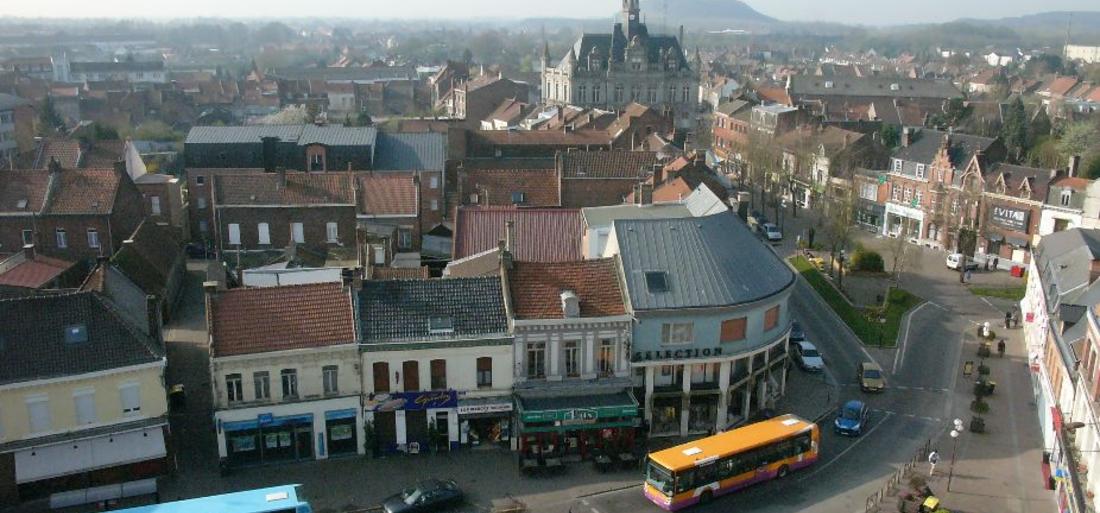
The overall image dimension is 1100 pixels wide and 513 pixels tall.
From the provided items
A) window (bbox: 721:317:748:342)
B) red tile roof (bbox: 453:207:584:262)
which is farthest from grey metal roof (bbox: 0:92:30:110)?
window (bbox: 721:317:748:342)

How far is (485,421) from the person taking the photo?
1560 inches

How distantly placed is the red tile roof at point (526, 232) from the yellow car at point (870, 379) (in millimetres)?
15857

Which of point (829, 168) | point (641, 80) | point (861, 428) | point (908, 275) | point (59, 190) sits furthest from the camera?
point (641, 80)

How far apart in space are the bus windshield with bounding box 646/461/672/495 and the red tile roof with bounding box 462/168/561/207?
106ft

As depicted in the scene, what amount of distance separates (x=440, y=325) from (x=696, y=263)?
38.6 ft

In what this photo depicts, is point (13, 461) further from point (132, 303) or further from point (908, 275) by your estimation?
point (908, 275)

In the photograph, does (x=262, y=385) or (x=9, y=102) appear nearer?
(x=262, y=385)

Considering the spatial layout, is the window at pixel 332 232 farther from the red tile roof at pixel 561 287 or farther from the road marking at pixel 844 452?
the road marking at pixel 844 452

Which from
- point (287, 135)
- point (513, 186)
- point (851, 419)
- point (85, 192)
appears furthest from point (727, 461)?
point (287, 135)

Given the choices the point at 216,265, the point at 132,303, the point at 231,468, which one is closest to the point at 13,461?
the point at 231,468

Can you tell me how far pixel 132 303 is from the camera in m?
44.1

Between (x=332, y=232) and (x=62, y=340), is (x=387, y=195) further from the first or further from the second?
(x=62, y=340)

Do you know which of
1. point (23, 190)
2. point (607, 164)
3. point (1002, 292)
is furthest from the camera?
point (607, 164)

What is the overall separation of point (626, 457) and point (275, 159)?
148 ft
